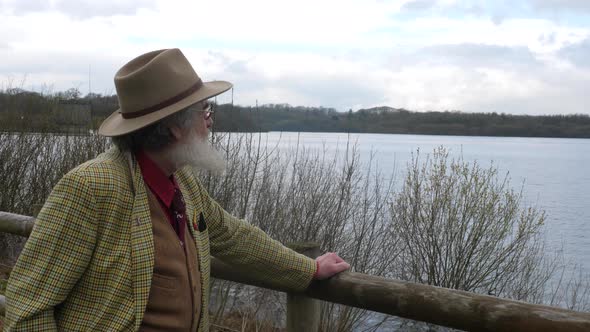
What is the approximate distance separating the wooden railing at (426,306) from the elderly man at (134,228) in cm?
51

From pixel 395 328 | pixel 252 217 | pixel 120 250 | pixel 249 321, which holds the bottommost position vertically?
pixel 395 328

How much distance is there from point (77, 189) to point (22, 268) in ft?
0.91

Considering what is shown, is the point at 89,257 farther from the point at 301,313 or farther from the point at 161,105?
the point at 301,313

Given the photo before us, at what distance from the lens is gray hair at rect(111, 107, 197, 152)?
2.22 meters

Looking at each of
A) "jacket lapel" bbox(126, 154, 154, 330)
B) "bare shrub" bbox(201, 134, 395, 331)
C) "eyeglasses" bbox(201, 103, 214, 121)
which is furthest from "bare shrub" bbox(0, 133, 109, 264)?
"jacket lapel" bbox(126, 154, 154, 330)

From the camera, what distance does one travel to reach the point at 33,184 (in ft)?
35.7

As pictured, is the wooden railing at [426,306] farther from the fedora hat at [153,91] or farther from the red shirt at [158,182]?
the fedora hat at [153,91]

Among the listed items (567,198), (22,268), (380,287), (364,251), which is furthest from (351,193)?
(567,198)

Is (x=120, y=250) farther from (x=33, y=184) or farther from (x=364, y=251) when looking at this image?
(x=33, y=184)

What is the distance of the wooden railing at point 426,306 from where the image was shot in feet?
6.88

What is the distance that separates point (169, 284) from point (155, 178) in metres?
0.35

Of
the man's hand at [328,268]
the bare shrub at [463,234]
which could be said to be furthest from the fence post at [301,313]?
the bare shrub at [463,234]

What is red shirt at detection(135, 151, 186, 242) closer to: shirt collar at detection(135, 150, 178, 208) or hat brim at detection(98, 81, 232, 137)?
shirt collar at detection(135, 150, 178, 208)

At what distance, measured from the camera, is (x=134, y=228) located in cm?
211
